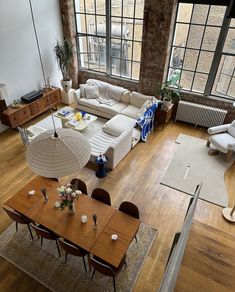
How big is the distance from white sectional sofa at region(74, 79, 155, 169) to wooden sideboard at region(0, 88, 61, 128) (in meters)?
0.74

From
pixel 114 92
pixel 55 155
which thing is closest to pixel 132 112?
pixel 114 92

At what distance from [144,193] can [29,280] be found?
2.54m

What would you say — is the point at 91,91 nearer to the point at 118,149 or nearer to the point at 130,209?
the point at 118,149

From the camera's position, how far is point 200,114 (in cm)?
664

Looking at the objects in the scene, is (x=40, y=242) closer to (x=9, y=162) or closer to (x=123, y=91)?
(x=9, y=162)

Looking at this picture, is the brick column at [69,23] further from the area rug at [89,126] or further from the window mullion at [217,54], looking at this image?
the window mullion at [217,54]

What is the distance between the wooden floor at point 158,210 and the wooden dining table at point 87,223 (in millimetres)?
792

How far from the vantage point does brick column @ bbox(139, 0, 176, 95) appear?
591cm

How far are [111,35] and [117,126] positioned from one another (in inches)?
127

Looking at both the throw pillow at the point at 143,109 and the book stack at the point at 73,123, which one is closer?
the book stack at the point at 73,123

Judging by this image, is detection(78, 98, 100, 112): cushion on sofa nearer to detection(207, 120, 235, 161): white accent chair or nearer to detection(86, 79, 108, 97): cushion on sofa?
detection(86, 79, 108, 97): cushion on sofa

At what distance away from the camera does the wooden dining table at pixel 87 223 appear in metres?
3.09

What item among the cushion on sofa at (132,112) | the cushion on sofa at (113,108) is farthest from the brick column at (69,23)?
the cushion on sofa at (132,112)

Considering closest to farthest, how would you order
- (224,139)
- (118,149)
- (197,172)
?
(118,149) < (197,172) < (224,139)
